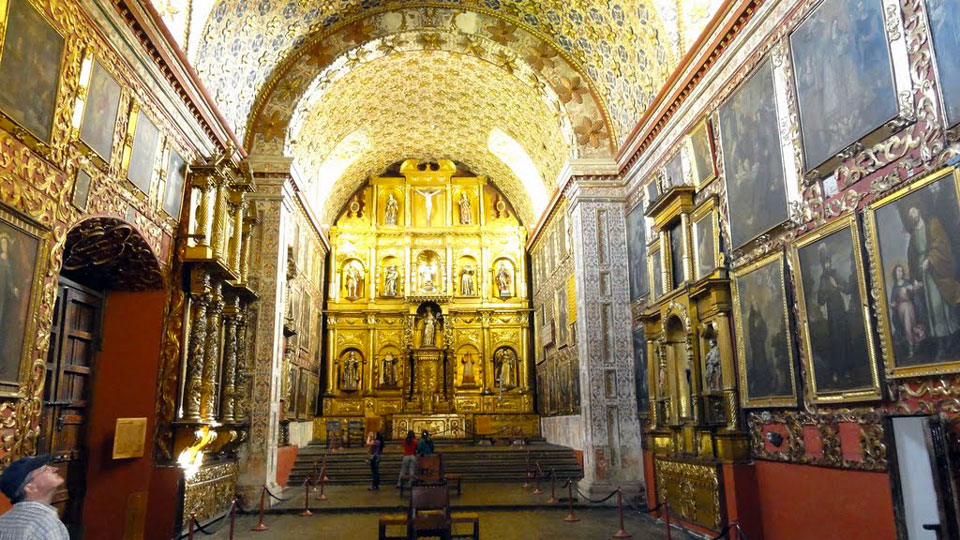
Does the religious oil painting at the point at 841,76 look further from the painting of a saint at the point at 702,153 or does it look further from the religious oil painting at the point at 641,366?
the religious oil painting at the point at 641,366

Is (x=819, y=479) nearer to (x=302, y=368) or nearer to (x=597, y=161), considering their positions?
(x=597, y=161)

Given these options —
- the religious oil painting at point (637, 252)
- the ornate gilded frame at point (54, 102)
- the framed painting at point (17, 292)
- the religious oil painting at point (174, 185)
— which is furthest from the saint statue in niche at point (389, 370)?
the ornate gilded frame at point (54, 102)

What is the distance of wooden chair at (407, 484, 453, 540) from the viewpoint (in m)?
8.14

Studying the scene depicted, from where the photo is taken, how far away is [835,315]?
7.59 metres

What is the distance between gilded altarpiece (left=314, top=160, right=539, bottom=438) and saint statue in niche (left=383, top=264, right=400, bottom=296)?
40mm

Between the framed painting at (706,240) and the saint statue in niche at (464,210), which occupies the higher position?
the saint statue in niche at (464,210)

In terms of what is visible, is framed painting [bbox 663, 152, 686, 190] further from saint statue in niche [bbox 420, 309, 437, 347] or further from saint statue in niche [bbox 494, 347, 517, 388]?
saint statue in niche [bbox 420, 309, 437, 347]

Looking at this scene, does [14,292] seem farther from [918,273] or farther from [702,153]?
[702,153]

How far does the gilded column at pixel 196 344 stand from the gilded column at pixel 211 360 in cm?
22

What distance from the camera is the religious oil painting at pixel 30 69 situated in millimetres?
6590

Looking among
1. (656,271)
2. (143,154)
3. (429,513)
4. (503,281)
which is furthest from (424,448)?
(503,281)

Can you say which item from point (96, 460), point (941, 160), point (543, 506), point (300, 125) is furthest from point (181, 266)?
point (941, 160)

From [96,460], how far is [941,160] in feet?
36.7

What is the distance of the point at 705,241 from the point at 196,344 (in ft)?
28.2
